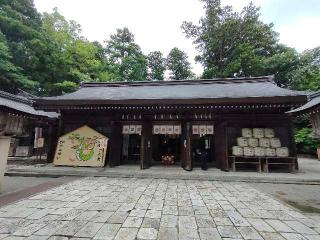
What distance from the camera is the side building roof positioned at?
9.98m

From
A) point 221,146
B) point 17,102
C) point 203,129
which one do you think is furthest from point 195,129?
point 17,102

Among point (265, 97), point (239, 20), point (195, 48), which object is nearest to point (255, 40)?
point (239, 20)

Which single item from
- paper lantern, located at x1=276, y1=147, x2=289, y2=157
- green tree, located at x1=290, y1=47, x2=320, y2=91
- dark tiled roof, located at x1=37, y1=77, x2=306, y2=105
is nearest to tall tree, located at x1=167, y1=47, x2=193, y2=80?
green tree, located at x1=290, y1=47, x2=320, y2=91

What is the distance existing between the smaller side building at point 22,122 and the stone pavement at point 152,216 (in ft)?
8.35

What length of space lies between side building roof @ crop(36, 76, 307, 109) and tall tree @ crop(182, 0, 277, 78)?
11531 mm

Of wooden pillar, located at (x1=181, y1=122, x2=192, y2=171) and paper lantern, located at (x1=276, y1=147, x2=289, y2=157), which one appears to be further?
wooden pillar, located at (x1=181, y1=122, x2=192, y2=171)

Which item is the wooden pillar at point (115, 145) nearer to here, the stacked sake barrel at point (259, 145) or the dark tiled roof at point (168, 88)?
the dark tiled roof at point (168, 88)

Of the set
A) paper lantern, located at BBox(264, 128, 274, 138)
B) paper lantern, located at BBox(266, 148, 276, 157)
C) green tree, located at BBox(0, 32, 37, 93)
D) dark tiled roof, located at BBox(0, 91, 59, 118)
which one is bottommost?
paper lantern, located at BBox(266, 148, 276, 157)

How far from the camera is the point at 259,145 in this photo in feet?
34.3

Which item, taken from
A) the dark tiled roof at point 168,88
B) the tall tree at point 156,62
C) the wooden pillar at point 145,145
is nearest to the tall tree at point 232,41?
the tall tree at point 156,62

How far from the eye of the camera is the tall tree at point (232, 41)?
997 inches

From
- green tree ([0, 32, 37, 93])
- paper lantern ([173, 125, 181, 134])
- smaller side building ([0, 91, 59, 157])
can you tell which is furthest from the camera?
green tree ([0, 32, 37, 93])

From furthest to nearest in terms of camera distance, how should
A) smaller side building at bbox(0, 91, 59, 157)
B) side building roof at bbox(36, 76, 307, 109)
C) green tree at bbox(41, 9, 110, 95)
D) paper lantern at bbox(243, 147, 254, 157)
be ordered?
green tree at bbox(41, 9, 110, 95)
paper lantern at bbox(243, 147, 254, 157)
side building roof at bbox(36, 76, 307, 109)
smaller side building at bbox(0, 91, 59, 157)

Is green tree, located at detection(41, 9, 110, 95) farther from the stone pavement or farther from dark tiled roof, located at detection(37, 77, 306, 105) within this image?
the stone pavement
